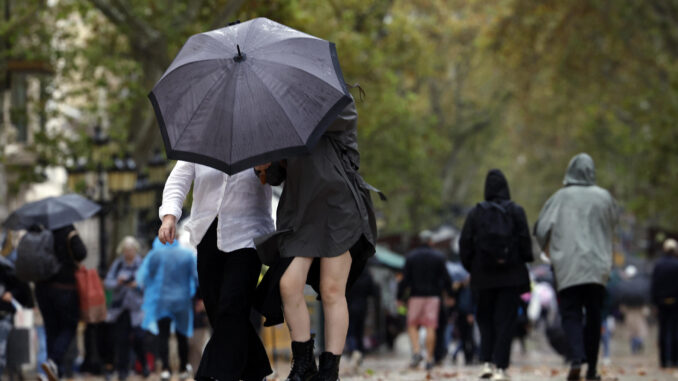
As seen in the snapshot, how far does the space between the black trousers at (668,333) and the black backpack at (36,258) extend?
959cm

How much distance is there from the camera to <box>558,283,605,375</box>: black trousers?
36.1ft

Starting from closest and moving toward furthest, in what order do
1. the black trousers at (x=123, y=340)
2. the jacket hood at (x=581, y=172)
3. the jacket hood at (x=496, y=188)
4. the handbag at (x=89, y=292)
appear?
the jacket hood at (x=581, y=172) < the jacket hood at (x=496, y=188) < the handbag at (x=89, y=292) < the black trousers at (x=123, y=340)

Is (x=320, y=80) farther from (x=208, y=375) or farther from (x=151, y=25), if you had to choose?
(x=151, y=25)

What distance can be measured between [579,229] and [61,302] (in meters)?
4.77

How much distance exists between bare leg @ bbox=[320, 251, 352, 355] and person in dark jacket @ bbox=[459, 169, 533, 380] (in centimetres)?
452

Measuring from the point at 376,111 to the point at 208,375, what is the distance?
24.7 meters

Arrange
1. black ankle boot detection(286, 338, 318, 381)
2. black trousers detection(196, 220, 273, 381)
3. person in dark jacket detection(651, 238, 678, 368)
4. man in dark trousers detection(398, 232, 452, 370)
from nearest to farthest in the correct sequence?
1. black ankle boot detection(286, 338, 318, 381)
2. black trousers detection(196, 220, 273, 381)
3. man in dark trousers detection(398, 232, 452, 370)
4. person in dark jacket detection(651, 238, 678, 368)

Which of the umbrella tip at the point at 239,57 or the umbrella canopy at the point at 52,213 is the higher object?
the umbrella tip at the point at 239,57

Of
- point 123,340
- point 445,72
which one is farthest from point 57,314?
point 445,72

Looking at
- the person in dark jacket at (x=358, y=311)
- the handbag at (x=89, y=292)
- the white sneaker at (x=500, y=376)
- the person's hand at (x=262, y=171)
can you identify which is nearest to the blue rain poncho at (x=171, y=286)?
the handbag at (x=89, y=292)

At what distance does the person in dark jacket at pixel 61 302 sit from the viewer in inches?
477

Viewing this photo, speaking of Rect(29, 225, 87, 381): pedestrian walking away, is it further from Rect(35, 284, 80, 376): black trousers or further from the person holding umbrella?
the person holding umbrella

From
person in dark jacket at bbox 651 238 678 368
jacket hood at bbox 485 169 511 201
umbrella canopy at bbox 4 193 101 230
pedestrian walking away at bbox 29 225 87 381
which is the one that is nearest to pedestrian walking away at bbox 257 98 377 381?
jacket hood at bbox 485 169 511 201

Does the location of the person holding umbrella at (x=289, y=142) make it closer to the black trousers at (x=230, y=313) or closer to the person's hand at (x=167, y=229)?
the black trousers at (x=230, y=313)
